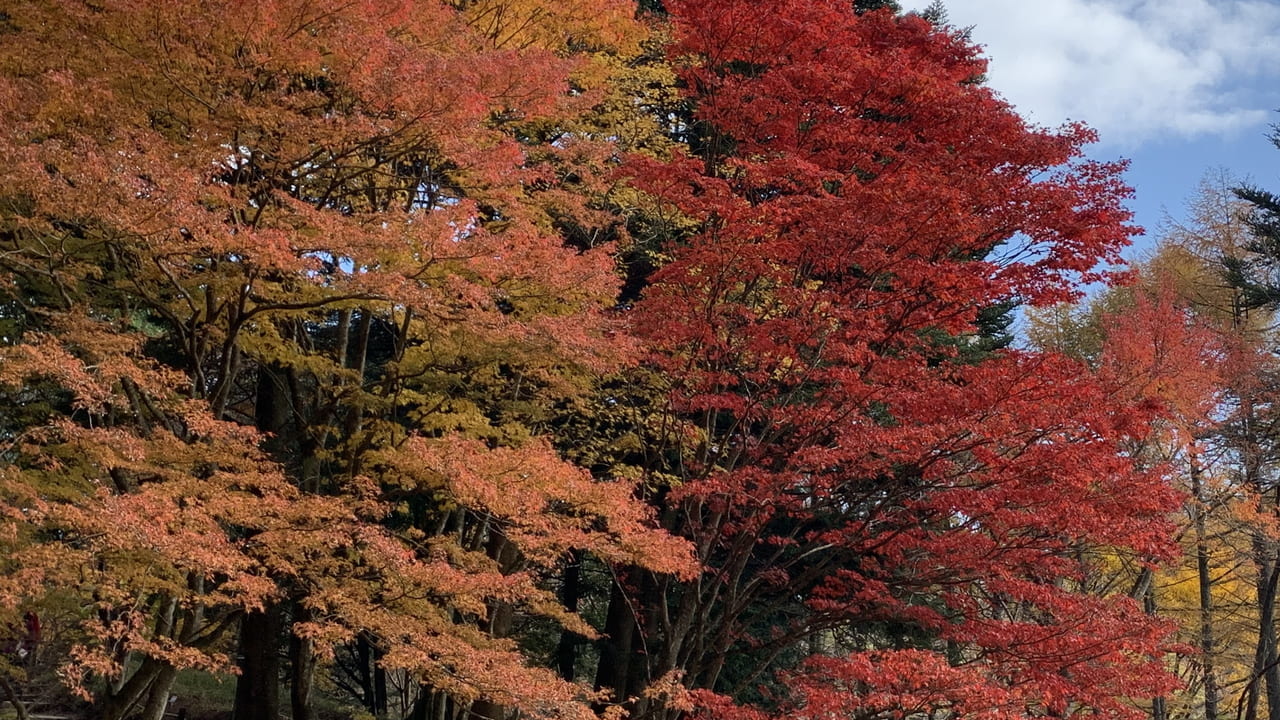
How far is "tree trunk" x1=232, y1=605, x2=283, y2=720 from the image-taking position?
11086 mm

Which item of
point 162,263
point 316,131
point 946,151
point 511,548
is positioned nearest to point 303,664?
point 511,548

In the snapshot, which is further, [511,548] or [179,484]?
[511,548]

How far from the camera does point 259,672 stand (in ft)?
36.8

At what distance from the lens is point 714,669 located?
30.8ft

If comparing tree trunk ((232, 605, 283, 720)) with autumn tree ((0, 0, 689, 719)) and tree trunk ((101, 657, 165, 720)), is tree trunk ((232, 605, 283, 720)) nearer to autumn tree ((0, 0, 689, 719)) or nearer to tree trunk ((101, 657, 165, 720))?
autumn tree ((0, 0, 689, 719))

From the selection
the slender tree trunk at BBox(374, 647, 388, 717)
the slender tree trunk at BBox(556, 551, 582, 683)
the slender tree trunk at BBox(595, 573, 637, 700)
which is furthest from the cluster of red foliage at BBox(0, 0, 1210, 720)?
the slender tree trunk at BBox(374, 647, 388, 717)

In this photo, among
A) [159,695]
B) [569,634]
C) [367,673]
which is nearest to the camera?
[159,695]

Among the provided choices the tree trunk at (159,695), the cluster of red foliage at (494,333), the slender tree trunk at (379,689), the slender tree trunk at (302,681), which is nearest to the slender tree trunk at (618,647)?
the cluster of red foliage at (494,333)

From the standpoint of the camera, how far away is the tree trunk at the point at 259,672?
11086 millimetres

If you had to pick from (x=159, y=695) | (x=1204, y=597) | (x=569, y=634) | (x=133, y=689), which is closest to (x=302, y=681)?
(x=159, y=695)

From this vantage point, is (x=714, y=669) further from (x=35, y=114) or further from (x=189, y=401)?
(x=35, y=114)

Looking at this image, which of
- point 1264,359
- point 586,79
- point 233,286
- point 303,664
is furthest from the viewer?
point 1264,359

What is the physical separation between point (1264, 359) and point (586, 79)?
589 inches

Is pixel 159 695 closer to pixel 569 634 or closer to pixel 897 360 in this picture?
pixel 897 360
